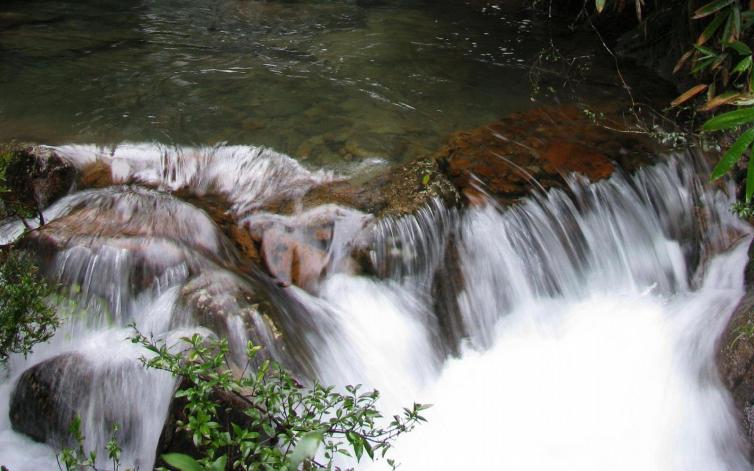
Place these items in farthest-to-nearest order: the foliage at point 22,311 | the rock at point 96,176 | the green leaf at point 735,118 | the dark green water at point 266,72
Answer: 1. the dark green water at point 266,72
2. the rock at point 96,176
3. the foliage at point 22,311
4. the green leaf at point 735,118

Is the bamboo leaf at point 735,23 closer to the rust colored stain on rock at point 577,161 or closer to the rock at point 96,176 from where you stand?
the rust colored stain on rock at point 577,161

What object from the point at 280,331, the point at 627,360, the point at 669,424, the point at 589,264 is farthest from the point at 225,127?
the point at 669,424

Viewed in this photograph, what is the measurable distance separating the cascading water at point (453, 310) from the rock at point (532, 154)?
0.13m

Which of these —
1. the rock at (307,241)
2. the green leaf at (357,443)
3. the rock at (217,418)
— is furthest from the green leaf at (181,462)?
the rock at (307,241)

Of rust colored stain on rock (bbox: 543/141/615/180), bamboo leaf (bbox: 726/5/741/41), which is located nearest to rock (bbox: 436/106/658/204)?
rust colored stain on rock (bbox: 543/141/615/180)

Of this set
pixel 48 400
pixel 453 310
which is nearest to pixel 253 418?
pixel 48 400

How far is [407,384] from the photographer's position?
12.6 ft

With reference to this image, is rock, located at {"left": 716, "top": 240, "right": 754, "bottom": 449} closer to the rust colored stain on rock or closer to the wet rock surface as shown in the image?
the rust colored stain on rock

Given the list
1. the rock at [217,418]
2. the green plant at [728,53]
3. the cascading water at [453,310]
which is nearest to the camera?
the rock at [217,418]

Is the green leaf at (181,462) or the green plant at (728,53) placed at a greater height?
the green plant at (728,53)

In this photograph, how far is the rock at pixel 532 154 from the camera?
4.71 metres

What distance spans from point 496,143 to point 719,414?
2.45 metres

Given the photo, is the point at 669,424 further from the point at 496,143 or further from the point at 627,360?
the point at 496,143

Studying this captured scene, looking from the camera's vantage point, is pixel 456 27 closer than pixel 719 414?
No
